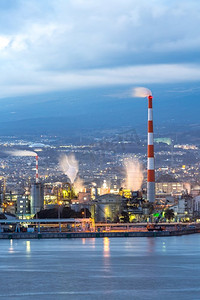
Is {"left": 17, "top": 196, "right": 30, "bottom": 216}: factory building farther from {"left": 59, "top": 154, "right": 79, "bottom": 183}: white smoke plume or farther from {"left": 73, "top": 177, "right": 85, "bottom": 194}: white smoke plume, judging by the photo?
{"left": 59, "top": 154, "right": 79, "bottom": 183}: white smoke plume

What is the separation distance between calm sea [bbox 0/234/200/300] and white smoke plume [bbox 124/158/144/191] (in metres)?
73.0

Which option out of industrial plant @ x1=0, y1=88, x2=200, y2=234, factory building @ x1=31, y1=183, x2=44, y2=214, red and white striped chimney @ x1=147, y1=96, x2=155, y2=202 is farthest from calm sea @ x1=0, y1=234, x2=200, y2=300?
factory building @ x1=31, y1=183, x2=44, y2=214

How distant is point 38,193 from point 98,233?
72.6 feet

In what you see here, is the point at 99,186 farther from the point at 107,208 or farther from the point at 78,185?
the point at 107,208

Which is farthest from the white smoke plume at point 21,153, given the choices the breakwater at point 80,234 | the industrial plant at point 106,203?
Result: the breakwater at point 80,234

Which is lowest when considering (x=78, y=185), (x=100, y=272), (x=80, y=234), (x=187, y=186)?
(x=100, y=272)

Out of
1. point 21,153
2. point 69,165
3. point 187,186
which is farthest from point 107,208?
point 21,153

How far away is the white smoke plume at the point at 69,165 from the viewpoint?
510 ft

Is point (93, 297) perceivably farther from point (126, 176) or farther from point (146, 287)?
point (126, 176)

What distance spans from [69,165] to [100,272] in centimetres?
12714

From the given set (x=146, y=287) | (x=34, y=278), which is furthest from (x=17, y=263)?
(x=146, y=287)

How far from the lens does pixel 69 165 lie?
172250 millimetres

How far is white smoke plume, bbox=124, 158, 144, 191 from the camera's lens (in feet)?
458

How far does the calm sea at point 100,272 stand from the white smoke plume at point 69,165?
90.7m
